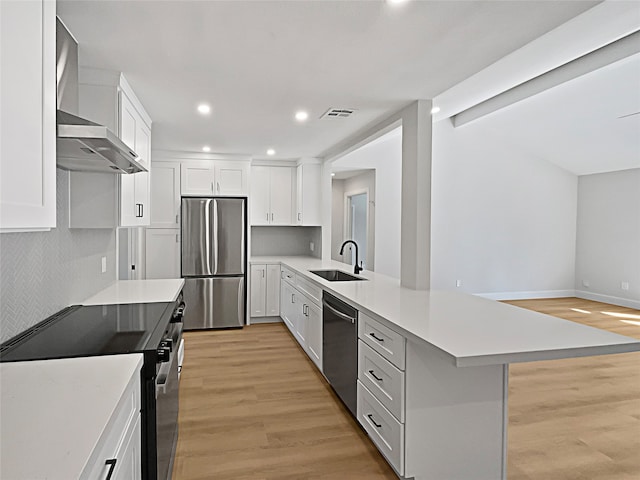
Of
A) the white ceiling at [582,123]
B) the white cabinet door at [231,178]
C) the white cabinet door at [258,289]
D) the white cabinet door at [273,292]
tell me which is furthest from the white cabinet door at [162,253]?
the white ceiling at [582,123]

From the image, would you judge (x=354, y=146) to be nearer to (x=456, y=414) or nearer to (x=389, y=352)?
(x=389, y=352)

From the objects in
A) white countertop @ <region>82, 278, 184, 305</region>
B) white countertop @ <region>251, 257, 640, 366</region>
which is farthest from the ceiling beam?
white countertop @ <region>82, 278, 184, 305</region>

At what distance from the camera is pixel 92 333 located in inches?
74.0

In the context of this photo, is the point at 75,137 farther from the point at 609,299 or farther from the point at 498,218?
the point at 609,299

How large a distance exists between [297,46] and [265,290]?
4.04 m

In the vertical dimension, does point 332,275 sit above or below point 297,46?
below

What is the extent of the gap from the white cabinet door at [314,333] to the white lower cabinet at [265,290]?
1711mm

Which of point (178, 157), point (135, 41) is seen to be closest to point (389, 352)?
point (135, 41)

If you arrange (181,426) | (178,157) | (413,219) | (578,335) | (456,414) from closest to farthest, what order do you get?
(578,335) < (456,414) < (181,426) < (413,219) < (178,157)

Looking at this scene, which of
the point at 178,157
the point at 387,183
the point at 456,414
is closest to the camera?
the point at 456,414

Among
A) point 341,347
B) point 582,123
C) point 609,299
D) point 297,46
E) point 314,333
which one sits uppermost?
point 582,123

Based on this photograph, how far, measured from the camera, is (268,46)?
2.26 m

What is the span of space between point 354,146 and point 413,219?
5.79 ft

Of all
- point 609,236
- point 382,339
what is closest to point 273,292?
point 382,339
